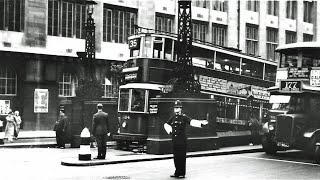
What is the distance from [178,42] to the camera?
2117 centimetres

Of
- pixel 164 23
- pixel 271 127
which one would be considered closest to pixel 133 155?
pixel 271 127

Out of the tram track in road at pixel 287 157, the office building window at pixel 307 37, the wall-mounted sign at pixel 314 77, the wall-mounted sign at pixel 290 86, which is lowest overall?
the tram track in road at pixel 287 157

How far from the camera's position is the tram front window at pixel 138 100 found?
20688 millimetres

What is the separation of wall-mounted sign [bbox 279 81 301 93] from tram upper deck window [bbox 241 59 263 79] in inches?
268

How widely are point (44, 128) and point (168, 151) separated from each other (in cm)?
1583

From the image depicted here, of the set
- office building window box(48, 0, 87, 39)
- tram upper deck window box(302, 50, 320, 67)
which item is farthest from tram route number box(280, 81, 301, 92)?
office building window box(48, 0, 87, 39)

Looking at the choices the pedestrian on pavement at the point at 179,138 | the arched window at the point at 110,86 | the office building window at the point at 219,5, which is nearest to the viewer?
the pedestrian on pavement at the point at 179,138

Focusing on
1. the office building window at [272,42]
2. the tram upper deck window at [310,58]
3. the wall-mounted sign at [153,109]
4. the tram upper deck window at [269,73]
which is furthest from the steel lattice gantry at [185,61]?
the office building window at [272,42]

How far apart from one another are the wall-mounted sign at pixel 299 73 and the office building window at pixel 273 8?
28.4 metres

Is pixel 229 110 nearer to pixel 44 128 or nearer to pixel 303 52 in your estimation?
pixel 303 52

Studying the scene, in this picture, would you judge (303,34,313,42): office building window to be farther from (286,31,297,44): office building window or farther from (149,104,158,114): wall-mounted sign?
(149,104,158,114): wall-mounted sign

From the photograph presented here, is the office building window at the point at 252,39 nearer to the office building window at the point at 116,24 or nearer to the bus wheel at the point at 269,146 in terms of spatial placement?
the office building window at the point at 116,24

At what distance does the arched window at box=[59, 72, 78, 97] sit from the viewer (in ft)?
111

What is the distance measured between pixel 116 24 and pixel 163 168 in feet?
76.3
